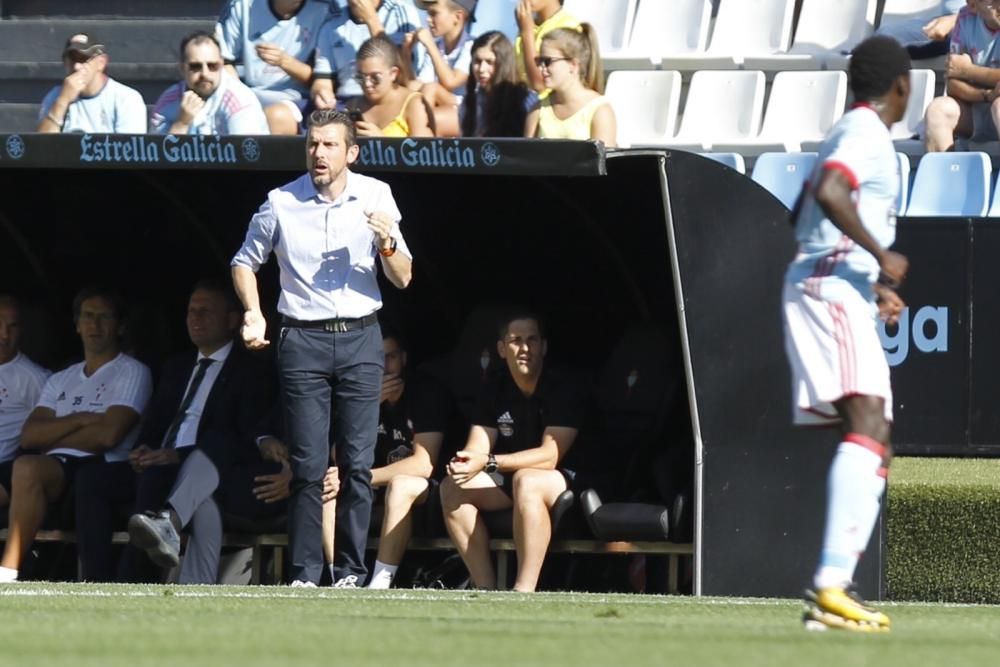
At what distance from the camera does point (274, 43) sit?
12.9 metres

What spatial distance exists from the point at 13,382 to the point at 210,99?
2.21 m

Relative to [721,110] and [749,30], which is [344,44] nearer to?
[721,110]

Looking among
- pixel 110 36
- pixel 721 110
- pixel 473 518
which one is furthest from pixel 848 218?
pixel 110 36

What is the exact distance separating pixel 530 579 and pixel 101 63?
195 inches

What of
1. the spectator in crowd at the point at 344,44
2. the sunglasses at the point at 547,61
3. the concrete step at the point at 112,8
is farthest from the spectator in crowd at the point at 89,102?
the sunglasses at the point at 547,61

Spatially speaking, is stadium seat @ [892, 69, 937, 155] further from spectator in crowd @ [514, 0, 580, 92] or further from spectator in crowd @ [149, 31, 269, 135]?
spectator in crowd @ [149, 31, 269, 135]

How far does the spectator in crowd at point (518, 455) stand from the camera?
924cm

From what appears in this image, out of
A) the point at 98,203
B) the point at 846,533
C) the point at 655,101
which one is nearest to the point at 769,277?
the point at 846,533

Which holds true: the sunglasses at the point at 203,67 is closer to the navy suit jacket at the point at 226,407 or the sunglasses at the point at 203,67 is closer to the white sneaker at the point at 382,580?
the navy suit jacket at the point at 226,407

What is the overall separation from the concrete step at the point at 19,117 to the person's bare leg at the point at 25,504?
180 inches

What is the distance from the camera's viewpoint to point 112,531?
9.84 meters

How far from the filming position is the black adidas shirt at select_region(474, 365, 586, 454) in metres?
9.70

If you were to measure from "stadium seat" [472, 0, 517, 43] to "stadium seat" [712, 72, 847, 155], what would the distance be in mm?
1589

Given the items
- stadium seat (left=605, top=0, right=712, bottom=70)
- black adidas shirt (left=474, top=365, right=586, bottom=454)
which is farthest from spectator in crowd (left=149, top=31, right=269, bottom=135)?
stadium seat (left=605, top=0, right=712, bottom=70)
